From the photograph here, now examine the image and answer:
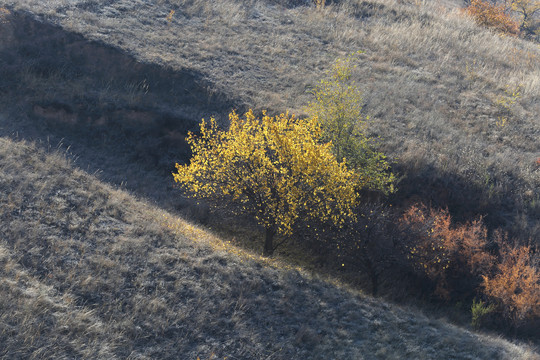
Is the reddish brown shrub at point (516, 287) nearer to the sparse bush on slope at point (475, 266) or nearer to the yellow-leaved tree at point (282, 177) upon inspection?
the sparse bush on slope at point (475, 266)

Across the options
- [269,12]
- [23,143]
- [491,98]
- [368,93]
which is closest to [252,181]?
[23,143]

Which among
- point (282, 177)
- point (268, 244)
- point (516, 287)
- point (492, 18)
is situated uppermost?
point (492, 18)

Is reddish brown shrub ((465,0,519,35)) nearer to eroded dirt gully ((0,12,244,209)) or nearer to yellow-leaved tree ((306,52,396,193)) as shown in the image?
yellow-leaved tree ((306,52,396,193))

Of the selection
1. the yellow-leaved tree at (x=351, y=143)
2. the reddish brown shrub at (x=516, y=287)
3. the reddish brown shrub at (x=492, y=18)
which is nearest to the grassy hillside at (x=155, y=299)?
the reddish brown shrub at (x=516, y=287)

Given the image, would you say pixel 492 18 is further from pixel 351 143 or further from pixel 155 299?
pixel 155 299

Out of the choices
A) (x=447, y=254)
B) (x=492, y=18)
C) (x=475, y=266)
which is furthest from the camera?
(x=492, y=18)

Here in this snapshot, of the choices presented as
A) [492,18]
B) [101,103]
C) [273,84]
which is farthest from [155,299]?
[492,18]

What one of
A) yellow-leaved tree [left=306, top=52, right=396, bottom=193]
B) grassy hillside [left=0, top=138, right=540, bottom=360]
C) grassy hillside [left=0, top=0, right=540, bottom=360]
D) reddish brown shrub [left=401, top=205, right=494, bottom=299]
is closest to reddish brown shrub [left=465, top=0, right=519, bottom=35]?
grassy hillside [left=0, top=0, right=540, bottom=360]
